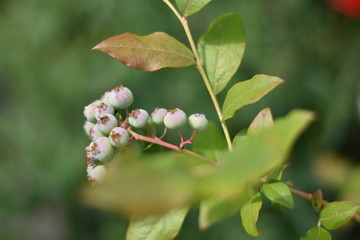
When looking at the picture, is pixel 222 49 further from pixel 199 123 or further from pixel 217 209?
pixel 217 209

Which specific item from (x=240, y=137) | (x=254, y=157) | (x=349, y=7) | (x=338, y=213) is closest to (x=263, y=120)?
(x=240, y=137)

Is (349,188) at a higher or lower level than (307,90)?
higher

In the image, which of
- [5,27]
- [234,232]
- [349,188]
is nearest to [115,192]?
[349,188]

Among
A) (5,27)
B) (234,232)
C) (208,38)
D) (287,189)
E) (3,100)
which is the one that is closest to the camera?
(287,189)

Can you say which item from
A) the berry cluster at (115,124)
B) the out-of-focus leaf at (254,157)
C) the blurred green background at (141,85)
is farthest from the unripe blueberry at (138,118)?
the blurred green background at (141,85)

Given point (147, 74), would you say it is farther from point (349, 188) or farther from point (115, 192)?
point (115, 192)

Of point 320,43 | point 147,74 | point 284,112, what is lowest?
point 284,112

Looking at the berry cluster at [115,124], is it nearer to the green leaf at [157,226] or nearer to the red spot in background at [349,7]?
the green leaf at [157,226]

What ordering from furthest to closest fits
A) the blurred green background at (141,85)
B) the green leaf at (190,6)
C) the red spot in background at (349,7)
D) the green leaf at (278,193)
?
the blurred green background at (141,85), the red spot in background at (349,7), the green leaf at (190,6), the green leaf at (278,193)
